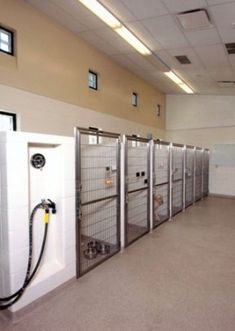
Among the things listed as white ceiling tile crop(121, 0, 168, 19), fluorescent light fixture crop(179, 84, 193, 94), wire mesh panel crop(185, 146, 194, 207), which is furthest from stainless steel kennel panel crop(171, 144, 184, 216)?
white ceiling tile crop(121, 0, 168, 19)

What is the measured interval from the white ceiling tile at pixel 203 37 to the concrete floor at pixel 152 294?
358 cm

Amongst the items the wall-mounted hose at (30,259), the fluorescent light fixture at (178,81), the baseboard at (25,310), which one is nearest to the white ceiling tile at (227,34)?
the fluorescent light fixture at (178,81)

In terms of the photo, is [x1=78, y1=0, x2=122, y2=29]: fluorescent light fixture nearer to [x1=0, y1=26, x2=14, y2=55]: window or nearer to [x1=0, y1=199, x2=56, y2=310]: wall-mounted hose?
[x1=0, y1=26, x2=14, y2=55]: window

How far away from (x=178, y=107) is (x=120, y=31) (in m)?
5.60

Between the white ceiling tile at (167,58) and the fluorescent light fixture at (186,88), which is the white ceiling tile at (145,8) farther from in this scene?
the fluorescent light fixture at (186,88)

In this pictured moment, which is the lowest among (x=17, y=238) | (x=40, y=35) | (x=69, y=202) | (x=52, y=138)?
(x=17, y=238)

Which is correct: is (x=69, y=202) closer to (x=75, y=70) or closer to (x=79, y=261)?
(x=79, y=261)

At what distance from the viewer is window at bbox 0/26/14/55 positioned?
3809 millimetres

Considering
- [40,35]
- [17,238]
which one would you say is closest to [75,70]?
[40,35]

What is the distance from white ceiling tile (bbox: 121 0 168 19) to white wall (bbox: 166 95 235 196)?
5.93 meters

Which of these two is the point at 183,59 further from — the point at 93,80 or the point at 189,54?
the point at 93,80

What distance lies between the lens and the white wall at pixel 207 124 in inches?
353

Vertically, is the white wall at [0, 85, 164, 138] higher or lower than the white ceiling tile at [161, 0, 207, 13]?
lower

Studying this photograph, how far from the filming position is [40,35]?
170 inches
